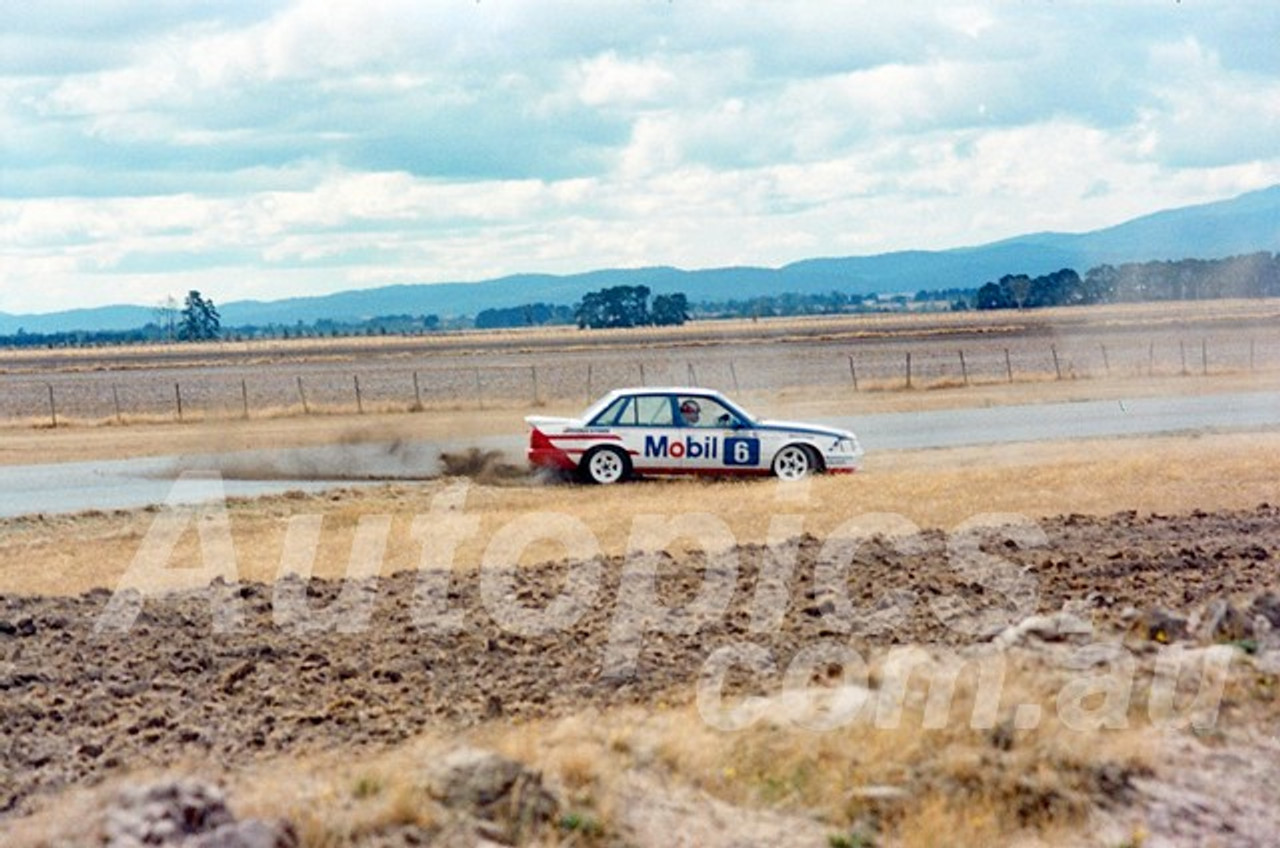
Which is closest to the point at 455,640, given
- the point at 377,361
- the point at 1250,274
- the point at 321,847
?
the point at 321,847

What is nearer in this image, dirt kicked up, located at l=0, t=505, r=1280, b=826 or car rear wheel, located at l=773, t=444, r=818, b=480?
dirt kicked up, located at l=0, t=505, r=1280, b=826

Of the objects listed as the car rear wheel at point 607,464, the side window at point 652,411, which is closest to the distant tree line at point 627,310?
the side window at point 652,411

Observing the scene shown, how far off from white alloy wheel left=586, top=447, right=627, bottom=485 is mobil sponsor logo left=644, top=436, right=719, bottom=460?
0.42 m

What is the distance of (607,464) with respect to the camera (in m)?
23.5

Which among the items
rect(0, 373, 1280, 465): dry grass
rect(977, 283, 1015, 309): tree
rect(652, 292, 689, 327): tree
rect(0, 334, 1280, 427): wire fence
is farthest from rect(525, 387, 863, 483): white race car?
rect(977, 283, 1015, 309): tree

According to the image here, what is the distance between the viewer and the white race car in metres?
23.4

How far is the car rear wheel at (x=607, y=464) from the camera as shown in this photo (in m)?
23.4

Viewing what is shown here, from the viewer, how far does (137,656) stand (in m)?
11.1

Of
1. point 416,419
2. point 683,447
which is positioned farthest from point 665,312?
point 683,447

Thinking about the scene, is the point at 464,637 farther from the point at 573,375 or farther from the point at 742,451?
the point at 573,375

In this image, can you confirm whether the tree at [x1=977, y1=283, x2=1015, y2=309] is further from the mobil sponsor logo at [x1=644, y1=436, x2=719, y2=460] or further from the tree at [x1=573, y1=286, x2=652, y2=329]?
the mobil sponsor logo at [x1=644, y1=436, x2=719, y2=460]

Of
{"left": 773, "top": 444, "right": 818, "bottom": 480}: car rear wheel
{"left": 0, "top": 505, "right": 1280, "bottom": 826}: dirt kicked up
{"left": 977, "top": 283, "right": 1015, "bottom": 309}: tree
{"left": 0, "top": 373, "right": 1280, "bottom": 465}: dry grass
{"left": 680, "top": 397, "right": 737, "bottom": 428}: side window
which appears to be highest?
{"left": 680, "top": 397, "right": 737, "bottom": 428}: side window

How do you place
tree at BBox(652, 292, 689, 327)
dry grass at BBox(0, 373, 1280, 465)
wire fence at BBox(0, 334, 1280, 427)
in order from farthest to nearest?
tree at BBox(652, 292, 689, 327) < wire fence at BBox(0, 334, 1280, 427) < dry grass at BBox(0, 373, 1280, 465)

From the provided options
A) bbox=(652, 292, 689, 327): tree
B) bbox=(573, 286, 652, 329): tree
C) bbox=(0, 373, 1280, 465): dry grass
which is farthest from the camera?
bbox=(573, 286, 652, 329): tree
